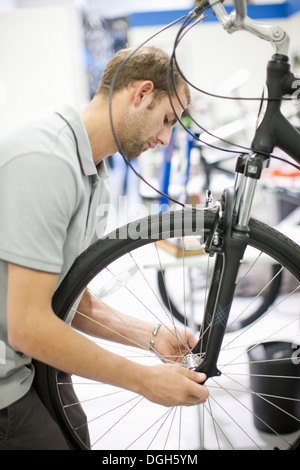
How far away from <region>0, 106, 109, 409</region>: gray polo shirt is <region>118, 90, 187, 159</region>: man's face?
0.10 metres

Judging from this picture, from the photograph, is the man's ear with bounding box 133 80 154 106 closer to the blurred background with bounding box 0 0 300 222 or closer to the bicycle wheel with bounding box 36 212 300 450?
the bicycle wheel with bounding box 36 212 300 450

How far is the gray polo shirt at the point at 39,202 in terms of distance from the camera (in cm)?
70

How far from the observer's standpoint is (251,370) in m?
1.53

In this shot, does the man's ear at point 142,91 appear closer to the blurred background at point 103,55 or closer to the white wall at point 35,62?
the blurred background at point 103,55

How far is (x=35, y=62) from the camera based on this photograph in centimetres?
435

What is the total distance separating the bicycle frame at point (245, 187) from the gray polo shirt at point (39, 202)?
27 cm

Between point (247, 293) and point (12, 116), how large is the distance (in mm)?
3066

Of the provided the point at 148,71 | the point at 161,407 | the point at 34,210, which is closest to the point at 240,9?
the point at 148,71

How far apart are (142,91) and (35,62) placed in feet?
12.9

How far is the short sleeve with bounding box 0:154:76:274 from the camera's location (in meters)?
0.70

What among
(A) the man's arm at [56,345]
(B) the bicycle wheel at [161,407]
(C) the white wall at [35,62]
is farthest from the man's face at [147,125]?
(C) the white wall at [35,62]

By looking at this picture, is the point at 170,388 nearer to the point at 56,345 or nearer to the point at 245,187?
the point at 56,345

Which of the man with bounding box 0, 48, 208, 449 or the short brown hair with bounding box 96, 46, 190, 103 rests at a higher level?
Answer: the short brown hair with bounding box 96, 46, 190, 103

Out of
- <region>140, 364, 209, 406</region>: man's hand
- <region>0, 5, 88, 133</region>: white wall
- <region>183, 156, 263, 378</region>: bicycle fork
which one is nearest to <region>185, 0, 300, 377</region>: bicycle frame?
<region>183, 156, 263, 378</region>: bicycle fork
